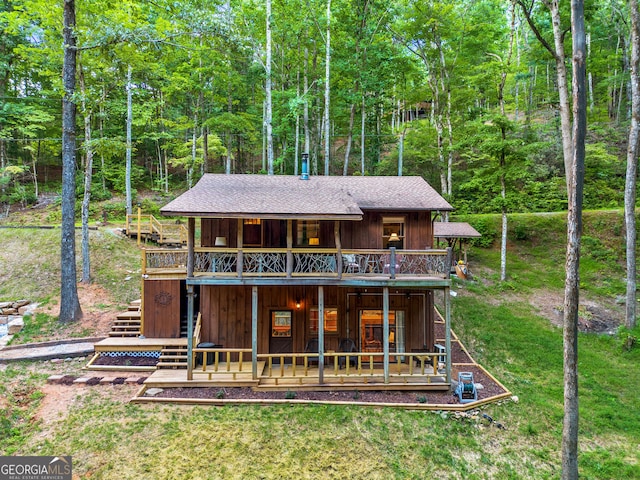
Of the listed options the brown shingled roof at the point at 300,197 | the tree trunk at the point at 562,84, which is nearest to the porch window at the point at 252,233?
the brown shingled roof at the point at 300,197

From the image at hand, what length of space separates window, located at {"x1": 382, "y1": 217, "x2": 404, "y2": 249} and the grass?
17.1 feet

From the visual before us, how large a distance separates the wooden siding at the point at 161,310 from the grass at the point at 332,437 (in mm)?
2548

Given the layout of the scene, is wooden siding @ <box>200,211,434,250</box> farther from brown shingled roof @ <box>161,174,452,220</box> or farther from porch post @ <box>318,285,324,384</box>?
porch post @ <box>318,285,324,384</box>

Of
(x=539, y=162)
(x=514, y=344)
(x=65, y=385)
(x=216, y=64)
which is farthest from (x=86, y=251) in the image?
(x=539, y=162)

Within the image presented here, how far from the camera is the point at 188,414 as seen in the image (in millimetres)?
7602

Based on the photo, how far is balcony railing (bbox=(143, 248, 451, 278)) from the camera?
919cm

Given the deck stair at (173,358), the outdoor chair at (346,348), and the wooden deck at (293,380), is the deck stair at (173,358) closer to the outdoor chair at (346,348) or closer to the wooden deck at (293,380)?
the wooden deck at (293,380)

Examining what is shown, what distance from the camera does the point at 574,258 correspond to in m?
6.01

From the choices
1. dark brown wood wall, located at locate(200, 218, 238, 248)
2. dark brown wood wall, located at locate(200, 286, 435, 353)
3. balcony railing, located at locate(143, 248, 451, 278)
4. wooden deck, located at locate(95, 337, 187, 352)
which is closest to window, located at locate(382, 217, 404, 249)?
balcony railing, located at locate(143, 248, 451, 278)

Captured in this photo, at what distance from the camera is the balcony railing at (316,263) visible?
30.1 ft

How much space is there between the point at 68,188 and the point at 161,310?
6.11 meters

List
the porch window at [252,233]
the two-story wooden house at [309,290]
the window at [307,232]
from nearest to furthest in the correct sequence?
the two-story wooden house at [309,290], the porch window at [252,233], the window at [307,232]

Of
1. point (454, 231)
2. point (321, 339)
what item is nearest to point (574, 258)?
point (321, 339)

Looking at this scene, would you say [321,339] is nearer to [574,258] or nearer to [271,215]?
[271,215]
